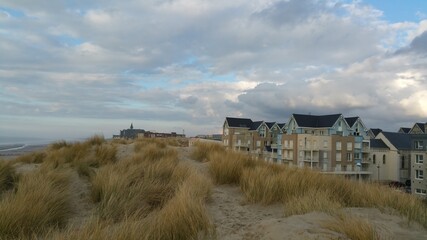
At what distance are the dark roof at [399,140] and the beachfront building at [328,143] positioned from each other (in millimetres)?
5257

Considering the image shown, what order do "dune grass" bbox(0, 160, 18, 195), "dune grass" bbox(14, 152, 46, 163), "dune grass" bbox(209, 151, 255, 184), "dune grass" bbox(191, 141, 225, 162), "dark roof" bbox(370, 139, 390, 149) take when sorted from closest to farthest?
"dune grass" bbox(0, 160, 18, 195) → "dune grass" bbox(209, 151, 255, 184) → "dune grass" bbox(191, 141, 225, 162) → "dune grass" bbox(14, 152, 46, 163) → "dark roof" bbox(370, 139, 390, 149)

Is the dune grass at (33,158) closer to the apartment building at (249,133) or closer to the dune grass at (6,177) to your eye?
the dune grass at (6,177)

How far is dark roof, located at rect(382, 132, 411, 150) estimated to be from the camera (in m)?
66.9

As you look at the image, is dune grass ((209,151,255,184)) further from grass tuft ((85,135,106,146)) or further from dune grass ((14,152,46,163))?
grass tuft ((85,135,106,146))

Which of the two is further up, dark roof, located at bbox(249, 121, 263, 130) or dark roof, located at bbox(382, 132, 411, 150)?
dark roof, located at bbox(249, 121, 263, 130)

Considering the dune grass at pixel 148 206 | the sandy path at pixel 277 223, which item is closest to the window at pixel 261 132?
the dune grass at pixel 148 206

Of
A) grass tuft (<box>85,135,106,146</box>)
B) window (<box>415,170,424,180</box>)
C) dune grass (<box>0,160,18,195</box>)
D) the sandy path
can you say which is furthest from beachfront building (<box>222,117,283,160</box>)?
the sandy path

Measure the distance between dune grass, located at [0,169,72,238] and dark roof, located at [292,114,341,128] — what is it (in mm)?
62424

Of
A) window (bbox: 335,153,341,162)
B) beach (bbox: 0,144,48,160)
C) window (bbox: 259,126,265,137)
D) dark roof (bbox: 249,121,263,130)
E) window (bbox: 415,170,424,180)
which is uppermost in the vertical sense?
dark roof (bbox: 249,121,263,130)

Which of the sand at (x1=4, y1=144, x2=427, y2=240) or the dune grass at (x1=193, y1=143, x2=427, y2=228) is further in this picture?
the dune grass at (x1=193, y1=143, x2=427, y2=228)

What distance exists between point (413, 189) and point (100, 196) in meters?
51.9

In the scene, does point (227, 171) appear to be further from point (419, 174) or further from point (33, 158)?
point (419, 174)

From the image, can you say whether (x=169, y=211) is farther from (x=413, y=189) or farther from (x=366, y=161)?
(x=366, y=161)

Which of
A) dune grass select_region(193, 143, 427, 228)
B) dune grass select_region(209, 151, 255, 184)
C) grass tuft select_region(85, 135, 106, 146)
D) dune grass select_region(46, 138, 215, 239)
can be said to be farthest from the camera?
grass tuft select_region(85, 135, 106, 146)
